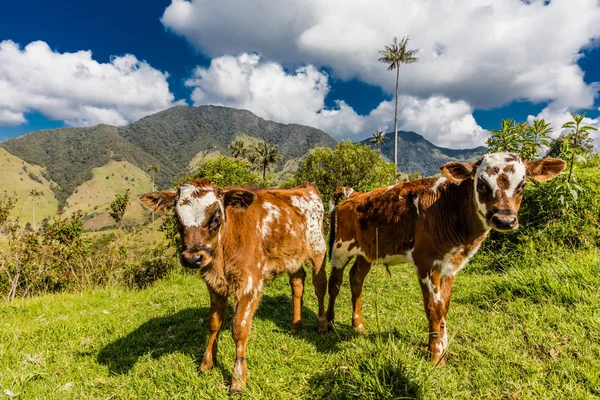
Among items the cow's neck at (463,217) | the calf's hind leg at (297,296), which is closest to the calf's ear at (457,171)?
the cow's neck at (463,217)

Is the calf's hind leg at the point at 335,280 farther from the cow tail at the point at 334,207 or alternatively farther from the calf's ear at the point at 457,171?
the calf's ear at the point at 457,171

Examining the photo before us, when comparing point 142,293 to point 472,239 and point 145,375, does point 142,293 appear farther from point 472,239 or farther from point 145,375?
point 472,239

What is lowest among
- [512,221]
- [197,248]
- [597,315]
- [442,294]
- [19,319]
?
[19,319]

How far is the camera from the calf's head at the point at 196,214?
3404mm

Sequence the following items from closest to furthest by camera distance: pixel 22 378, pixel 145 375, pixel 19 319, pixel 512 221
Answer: pixel 512 221 → pixel 22 378 → pixel 145 375 → pixel 19 319

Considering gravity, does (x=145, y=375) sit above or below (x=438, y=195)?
below

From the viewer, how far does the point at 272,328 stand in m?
5.63

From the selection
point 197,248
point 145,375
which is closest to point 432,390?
point 197,248

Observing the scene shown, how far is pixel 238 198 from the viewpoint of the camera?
163 inches

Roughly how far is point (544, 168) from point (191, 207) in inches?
175

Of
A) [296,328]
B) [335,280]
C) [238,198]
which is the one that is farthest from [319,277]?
[238,198]

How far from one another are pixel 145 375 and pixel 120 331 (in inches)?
71.3

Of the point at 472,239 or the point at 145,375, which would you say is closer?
the point at 472,239

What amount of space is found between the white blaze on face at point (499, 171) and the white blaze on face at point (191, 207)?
3264 mm
